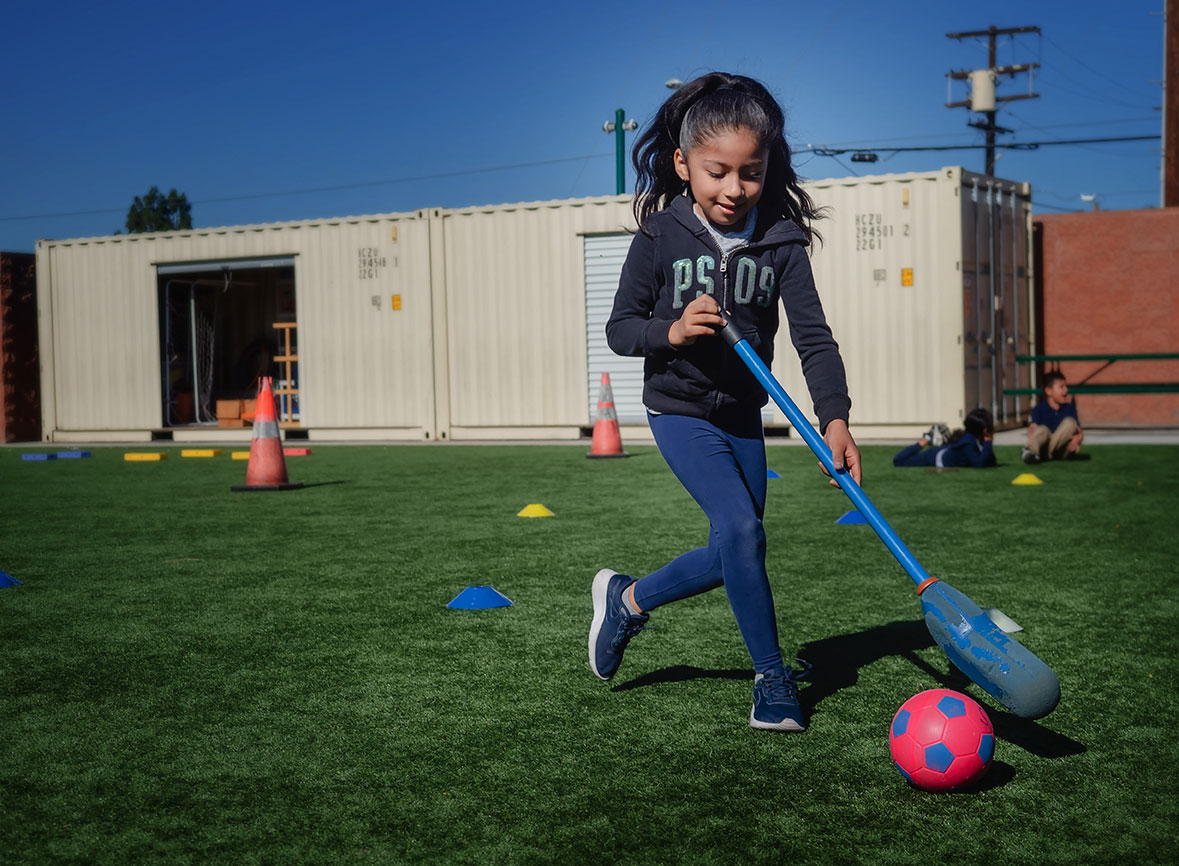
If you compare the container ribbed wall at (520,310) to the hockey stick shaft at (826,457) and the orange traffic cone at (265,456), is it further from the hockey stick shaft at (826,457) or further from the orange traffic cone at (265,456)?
the hockey stick shaft at (826,457)

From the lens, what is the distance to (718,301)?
11.6 feet

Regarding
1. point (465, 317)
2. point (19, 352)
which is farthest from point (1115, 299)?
point (19, 352)

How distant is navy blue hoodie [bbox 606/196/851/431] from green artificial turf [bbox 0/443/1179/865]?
97cm

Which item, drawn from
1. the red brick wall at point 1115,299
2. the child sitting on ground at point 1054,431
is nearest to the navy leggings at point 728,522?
the child sitting on ground at point 1054,431

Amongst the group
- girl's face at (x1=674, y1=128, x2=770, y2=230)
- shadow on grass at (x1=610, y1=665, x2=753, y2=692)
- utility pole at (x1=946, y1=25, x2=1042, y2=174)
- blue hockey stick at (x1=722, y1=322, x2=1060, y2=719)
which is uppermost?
utility pole at (x1=946, y1=25, x2=1042, y2=174)

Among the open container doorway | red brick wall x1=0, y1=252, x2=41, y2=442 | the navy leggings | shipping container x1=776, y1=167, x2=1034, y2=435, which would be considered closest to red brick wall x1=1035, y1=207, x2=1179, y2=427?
shipping container x1=776, y1=167, x2=1034, y2=435

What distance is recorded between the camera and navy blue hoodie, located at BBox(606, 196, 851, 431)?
11.6ft

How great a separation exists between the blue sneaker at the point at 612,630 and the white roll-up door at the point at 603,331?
1441cm

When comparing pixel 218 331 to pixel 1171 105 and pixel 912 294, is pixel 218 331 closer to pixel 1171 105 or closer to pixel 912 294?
pixel 912 294

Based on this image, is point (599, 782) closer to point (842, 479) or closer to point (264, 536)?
point (842, 479)

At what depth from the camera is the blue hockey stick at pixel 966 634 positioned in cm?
286

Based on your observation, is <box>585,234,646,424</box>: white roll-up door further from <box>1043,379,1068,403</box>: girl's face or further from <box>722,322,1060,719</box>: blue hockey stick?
<box>722,322,1060,719</box>: blue hockey stick

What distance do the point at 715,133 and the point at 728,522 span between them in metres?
1.13

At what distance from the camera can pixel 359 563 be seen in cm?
654
